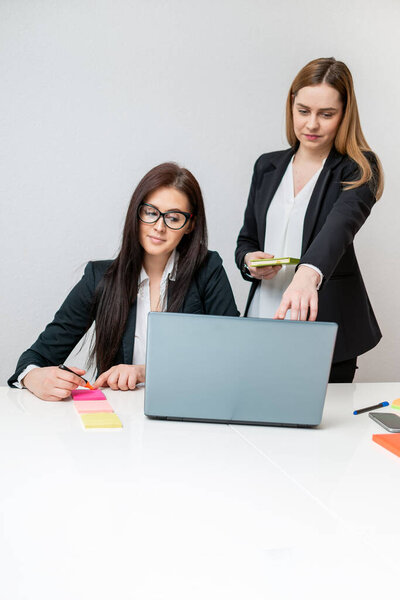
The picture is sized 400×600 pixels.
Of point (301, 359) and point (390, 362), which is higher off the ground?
point (301, 359)

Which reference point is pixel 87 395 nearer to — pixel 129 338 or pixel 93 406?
pixel 93 406

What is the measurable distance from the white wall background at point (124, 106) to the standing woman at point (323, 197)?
1.11 metres

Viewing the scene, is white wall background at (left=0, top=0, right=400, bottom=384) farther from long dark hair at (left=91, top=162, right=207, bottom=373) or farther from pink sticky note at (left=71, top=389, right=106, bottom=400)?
pink sticky note at (left=71, top=389, right=106, bottom=400)

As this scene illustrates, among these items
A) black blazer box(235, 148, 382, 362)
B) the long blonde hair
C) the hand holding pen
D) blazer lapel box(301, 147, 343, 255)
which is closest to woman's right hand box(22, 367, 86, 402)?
the hand holding pen

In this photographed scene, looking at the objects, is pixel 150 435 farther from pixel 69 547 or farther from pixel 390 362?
pixel 390 362

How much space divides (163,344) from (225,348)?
125 mm

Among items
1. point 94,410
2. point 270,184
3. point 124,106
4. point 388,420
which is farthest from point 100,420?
point 124,106

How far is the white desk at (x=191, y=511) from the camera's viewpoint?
0.70 meters

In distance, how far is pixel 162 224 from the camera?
5.92 ft

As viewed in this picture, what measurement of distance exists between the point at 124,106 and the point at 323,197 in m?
1.47

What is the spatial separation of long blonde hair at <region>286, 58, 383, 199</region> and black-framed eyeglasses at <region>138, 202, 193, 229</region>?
1.76ft

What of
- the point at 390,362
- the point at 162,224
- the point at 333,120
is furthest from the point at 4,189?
the point at 390,362

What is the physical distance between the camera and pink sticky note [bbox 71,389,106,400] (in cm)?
145

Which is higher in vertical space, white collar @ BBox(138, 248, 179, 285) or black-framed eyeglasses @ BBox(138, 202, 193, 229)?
black-framed eyeglasses @ BBox(138, 202, 193, 229)
